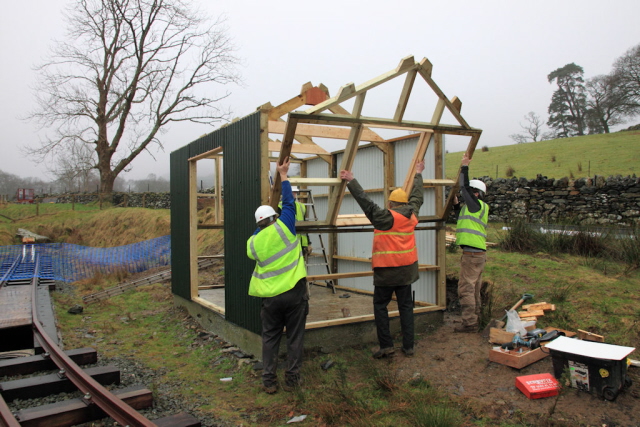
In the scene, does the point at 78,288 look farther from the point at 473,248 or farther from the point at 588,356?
the point at 588,356

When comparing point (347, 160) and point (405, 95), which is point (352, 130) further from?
point (405, 95)

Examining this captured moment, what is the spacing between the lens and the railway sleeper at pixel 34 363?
5.71 m

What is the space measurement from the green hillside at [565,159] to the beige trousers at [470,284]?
15511 mm

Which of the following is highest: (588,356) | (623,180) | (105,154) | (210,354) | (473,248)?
(105,154)

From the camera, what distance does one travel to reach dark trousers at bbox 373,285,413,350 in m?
5.79

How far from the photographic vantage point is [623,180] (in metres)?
13.3

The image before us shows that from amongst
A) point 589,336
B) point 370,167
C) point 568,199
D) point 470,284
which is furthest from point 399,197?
point 568,199

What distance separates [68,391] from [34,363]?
970 mm

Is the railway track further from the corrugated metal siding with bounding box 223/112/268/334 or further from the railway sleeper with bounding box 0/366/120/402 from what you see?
the corrugated metal siding with bounding box 223/112/268/334

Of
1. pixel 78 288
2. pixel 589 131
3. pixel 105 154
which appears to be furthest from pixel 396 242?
pixel 589 131

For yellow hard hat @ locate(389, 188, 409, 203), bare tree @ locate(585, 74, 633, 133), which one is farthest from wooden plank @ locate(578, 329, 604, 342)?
bare tree @ locate(585, 74, 633, 133)

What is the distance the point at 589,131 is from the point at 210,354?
170ft

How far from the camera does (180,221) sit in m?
9.52

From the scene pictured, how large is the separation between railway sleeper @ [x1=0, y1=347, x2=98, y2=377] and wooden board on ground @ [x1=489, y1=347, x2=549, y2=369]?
521cm
